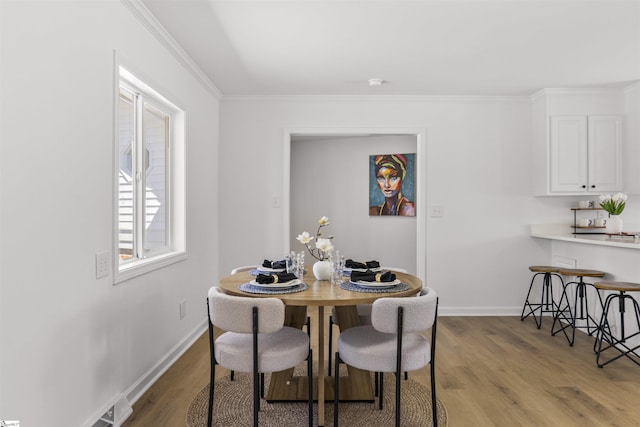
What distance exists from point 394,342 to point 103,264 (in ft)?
5.16

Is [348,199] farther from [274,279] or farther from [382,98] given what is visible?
[274,279]

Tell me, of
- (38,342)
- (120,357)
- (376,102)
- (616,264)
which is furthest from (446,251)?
(38,342)

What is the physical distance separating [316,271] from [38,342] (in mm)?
1386

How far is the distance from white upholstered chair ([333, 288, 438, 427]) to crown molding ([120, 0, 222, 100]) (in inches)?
85.3

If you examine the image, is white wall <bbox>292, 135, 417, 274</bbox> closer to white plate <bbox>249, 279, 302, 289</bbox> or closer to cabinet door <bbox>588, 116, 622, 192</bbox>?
cabinet door <bbox>588, 116, 622, 192</bbox>

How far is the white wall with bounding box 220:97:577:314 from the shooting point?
4.27m

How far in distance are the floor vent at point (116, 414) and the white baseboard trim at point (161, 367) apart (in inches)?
5.2

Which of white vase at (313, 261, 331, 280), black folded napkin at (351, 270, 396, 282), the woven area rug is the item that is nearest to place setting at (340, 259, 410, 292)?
black folded napkin at (351, 270, 396, 282)

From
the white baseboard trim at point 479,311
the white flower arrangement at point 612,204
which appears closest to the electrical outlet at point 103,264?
Answer: the white baseboard trim at point 479,311

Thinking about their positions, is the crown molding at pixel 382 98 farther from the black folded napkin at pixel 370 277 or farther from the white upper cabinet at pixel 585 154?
the black folded napkin at pixel 370 277

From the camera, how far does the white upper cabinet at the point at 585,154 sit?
398 centimetres

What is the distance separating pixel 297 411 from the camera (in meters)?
2.24

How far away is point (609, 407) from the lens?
2.31 meters

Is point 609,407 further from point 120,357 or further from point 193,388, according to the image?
point 120,357
